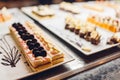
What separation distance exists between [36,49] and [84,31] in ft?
1.87

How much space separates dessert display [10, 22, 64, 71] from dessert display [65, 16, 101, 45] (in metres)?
0.37

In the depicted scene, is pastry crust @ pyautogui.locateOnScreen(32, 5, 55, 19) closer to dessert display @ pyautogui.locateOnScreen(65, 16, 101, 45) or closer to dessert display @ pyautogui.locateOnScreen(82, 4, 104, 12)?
dessert display @ pyautogui.locateOnScreen(65, 16, 101, 45)

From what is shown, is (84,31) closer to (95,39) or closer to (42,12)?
(95,39)

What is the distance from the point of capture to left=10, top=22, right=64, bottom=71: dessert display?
1.09 m

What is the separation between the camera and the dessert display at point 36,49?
3.57 ft

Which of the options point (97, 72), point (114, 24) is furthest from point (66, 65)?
point (114, 24)

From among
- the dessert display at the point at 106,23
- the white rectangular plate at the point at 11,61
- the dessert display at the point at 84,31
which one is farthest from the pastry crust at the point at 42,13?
the white rectangular plate at the point at 11,61

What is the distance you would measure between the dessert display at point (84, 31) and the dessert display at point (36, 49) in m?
0.37

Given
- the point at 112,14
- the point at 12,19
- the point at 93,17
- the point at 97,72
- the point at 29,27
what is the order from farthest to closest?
the point at 112,14 → the point at 93,17 → the point at 12,19 → the point at 29,27 → the point at 97,72

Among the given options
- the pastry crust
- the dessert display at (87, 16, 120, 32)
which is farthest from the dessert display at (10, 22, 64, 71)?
the dessert display at (87, 16, 120, 32)

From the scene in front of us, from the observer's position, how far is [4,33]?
5.16 feet

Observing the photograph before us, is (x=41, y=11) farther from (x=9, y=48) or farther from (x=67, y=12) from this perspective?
(x=9, y=48)

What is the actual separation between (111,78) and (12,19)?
1.06 metres

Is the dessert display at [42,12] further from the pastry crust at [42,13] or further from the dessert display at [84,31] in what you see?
the dessert display at [84,31]
